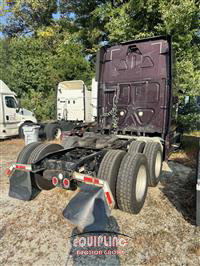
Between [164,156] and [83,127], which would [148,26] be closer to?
[83,127]

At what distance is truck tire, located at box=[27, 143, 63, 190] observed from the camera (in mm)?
3350

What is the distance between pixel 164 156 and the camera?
5086mm

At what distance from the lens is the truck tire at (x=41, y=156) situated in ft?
11.0

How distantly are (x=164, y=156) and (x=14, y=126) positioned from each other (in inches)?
300

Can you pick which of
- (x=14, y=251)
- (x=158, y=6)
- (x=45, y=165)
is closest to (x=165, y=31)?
(x=158, y=6)

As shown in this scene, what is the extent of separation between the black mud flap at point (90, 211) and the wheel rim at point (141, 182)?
0.90 metres

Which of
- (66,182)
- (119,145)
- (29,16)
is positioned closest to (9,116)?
(119,145)

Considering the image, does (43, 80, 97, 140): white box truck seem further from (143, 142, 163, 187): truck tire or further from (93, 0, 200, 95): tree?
(143, 142, 163, 187): truck tire

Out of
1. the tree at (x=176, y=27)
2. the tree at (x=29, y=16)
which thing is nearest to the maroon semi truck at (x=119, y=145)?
the tree at (x=176, y=27)

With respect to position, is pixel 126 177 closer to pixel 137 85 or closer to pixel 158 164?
pixel 158 164

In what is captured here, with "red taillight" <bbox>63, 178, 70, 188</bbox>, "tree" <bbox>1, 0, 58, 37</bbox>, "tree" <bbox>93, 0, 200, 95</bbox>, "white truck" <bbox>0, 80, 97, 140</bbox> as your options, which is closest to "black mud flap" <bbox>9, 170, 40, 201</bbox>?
"red taillight" <bbox>63, 178, 70, 188</bbox>

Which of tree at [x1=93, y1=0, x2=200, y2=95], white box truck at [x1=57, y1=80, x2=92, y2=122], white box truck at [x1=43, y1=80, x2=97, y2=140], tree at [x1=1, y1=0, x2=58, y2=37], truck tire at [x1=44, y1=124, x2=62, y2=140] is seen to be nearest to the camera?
tree at [x1=93, y1=0, x2=200, y2=95]

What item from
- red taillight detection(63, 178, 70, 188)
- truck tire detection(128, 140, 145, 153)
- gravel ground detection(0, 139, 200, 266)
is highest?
truck tire detection(128, 140, 145, 153)

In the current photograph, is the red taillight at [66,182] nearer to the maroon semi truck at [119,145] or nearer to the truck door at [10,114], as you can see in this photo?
the maroon semi truck at [119,145]
